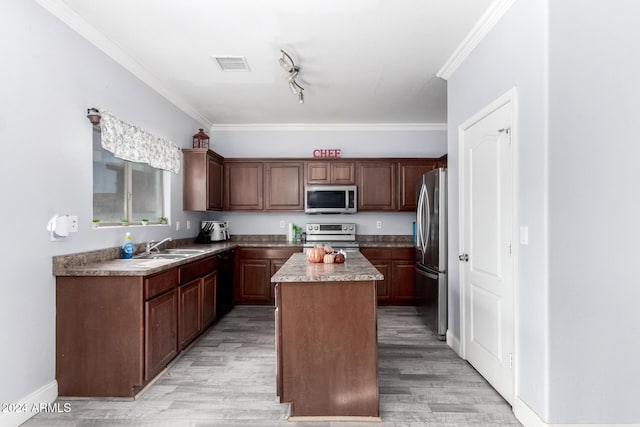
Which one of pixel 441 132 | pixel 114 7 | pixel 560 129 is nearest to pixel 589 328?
pixel 560 129

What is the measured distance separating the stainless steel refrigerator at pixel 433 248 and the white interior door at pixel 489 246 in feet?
1.42

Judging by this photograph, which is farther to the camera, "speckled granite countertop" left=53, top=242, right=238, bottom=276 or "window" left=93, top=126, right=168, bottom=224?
"window" left=93, top=126, right=168, bottom=224

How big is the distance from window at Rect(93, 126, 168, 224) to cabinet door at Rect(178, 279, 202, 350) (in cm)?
89

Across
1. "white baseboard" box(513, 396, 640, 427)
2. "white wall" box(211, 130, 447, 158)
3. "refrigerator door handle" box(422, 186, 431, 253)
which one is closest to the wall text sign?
"white wall" box(211, 130, 447, 158)

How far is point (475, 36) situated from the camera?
2.62m

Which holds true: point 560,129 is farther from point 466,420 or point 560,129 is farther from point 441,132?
point 441,132

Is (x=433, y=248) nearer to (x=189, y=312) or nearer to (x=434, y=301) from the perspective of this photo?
(x=434, y=301)

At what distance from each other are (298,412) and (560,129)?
221cm

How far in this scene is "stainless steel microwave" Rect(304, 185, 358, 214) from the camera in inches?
191

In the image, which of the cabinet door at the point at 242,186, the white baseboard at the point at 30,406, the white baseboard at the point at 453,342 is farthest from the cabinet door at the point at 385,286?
the white baseboard at the point at 30,406

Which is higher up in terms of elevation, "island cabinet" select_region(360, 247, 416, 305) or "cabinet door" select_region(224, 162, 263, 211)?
"cabinet door" select_region(224, 162, 263, 211)

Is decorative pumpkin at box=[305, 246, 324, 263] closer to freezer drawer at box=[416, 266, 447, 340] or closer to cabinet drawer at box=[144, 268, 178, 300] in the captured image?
cabinet drawer at box=[144, 268, 178, 300]

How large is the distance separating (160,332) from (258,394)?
892mm

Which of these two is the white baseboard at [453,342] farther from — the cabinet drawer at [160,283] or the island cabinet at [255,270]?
the cabinet drawer at [160,283]
